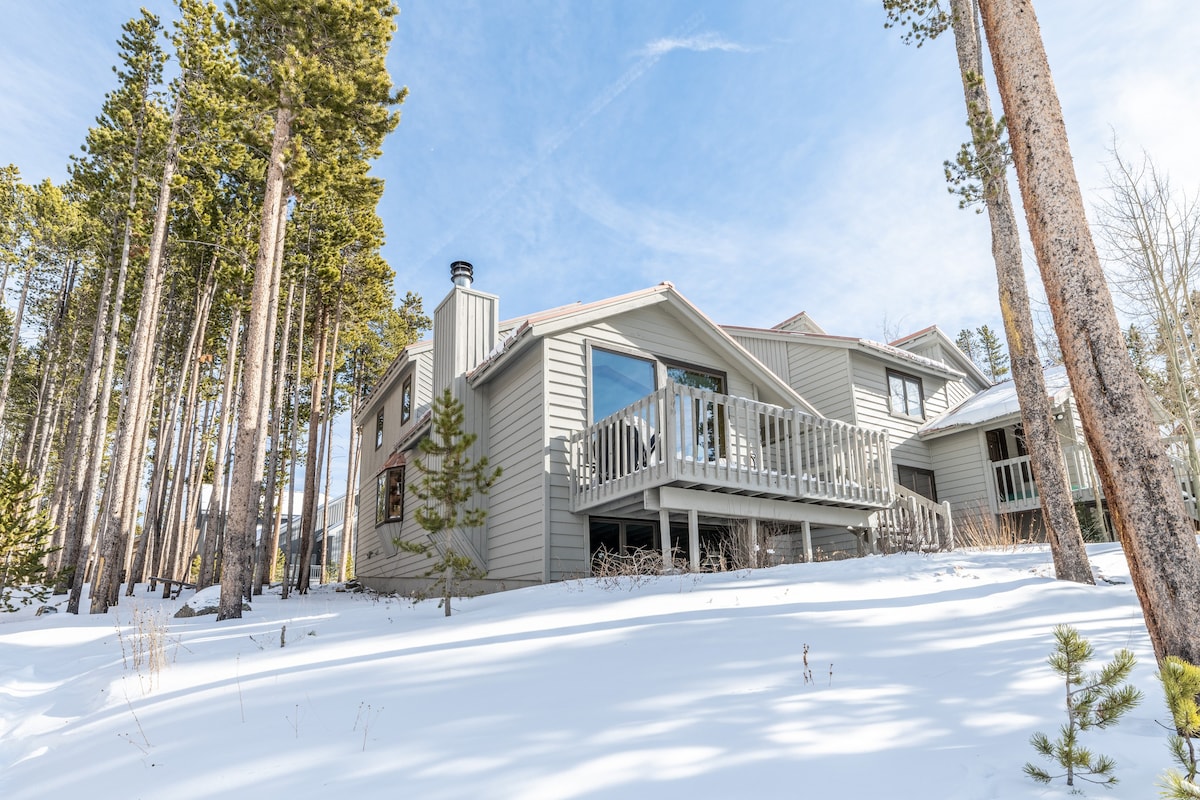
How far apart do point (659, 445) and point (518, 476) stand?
3.11 m

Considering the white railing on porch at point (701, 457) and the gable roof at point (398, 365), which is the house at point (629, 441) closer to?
the white railing on porch at point (701, 457)

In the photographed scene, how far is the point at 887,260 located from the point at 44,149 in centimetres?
2520

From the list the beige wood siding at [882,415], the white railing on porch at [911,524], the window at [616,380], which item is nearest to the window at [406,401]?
the window at [616,380]

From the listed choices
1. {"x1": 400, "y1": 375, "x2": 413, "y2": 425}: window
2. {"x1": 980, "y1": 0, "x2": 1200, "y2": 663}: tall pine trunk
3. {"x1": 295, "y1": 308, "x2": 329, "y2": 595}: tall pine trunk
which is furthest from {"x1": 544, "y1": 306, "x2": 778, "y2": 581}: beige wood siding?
{"x1": 295, "y1": 308, "x2": 329, "y2": 595}: tall pine trunk

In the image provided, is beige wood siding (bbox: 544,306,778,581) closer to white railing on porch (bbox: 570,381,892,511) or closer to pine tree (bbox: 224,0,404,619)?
white railing on porch (bbox: 570,381,892,511)

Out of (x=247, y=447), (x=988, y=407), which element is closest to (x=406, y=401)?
(x=247, y=447)

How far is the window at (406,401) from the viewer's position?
54.7 feet

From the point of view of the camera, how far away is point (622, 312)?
39.1ft

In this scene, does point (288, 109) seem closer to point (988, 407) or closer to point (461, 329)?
point (461, 329)

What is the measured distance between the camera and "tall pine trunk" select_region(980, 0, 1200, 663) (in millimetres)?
3514

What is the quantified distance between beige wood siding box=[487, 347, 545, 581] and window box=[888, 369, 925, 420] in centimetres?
1071

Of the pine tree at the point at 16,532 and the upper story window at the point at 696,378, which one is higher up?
the upper story window at the point at 696,378


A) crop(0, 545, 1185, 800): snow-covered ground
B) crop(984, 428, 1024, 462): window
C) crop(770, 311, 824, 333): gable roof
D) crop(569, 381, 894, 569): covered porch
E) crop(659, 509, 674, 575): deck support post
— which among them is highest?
crop(770, 311, 824, 333): gable roof

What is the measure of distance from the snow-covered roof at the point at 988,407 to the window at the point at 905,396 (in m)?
0.50
